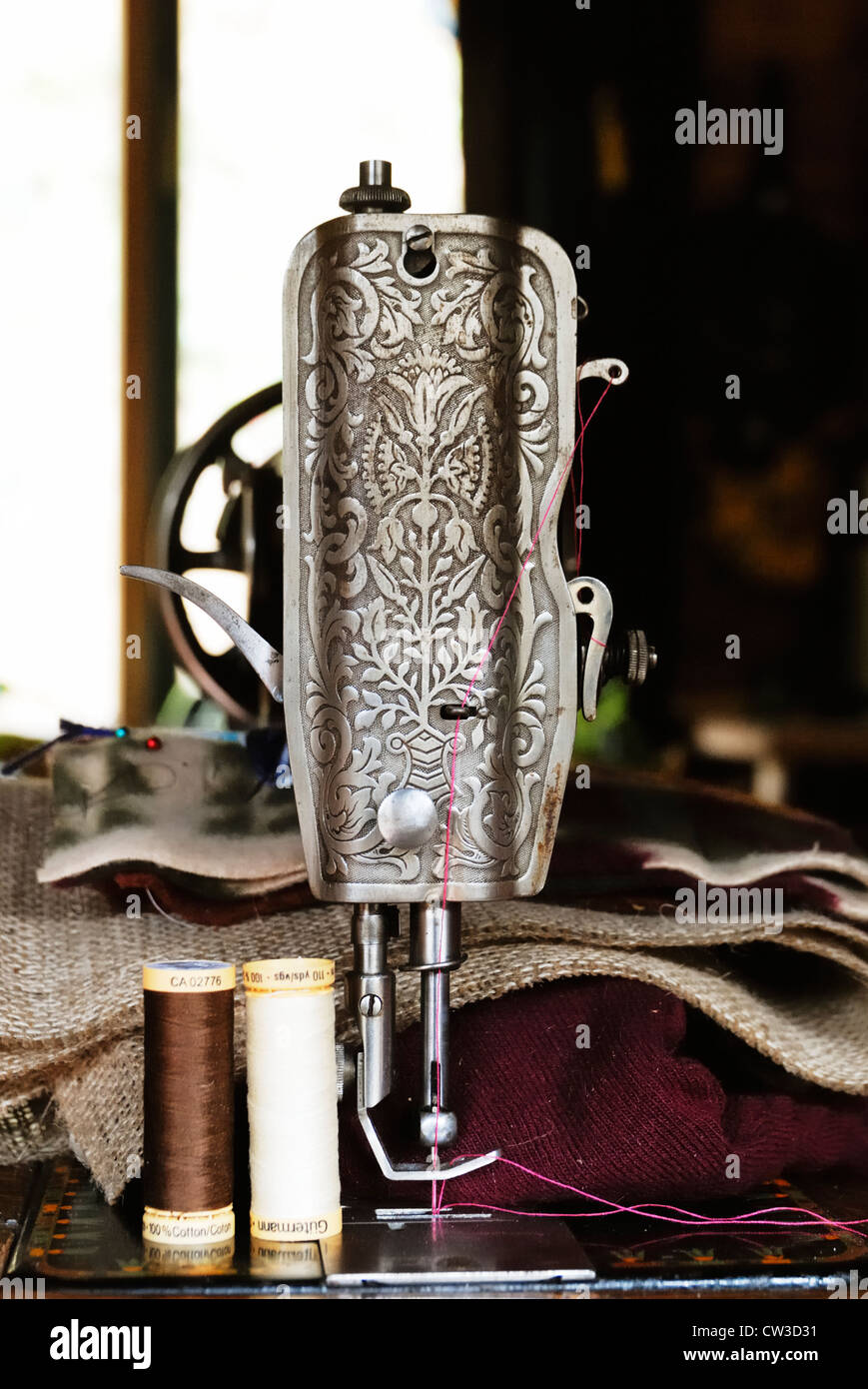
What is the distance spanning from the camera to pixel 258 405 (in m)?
1.47

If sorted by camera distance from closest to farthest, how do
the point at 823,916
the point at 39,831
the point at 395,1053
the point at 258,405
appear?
the point at 395,1053 < the point at 823,916 < the point at 39,831 < the point at 258,405

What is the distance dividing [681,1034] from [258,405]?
0.76 metres

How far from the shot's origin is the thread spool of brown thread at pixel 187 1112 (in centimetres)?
86

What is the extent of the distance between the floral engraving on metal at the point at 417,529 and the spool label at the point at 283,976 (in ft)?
0.19

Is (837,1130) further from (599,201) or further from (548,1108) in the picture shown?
(599,201)

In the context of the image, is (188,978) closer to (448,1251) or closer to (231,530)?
(448,1251)

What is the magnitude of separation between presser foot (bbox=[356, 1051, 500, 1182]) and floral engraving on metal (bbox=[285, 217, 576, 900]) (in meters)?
0.12

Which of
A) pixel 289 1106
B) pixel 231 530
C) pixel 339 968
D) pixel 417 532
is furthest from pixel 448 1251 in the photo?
pixel 231 530

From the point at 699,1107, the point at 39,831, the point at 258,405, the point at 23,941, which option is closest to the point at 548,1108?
the point at 699,1107

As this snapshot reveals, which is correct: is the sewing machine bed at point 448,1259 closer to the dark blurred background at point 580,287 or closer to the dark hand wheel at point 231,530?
the dark hand wheel at point 231,530

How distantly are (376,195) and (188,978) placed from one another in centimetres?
47

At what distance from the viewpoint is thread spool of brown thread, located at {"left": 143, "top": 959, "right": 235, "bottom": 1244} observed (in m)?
0.86

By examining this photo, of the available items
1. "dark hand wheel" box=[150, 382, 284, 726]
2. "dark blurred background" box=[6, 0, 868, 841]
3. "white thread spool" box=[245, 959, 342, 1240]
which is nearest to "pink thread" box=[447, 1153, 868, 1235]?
"white thread spool" box=[245, 959, 342, 1240]
